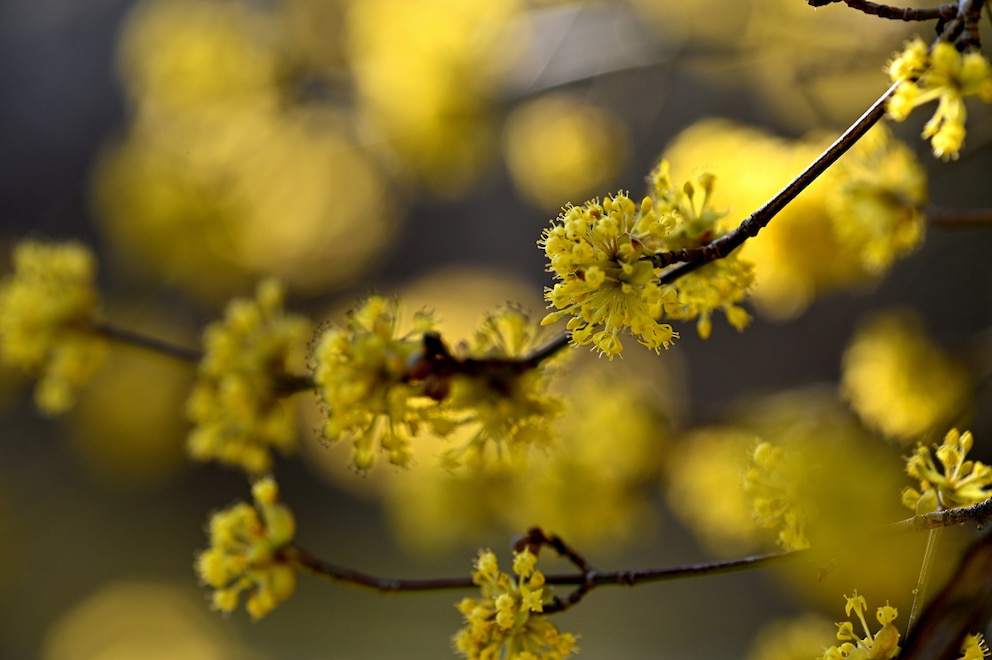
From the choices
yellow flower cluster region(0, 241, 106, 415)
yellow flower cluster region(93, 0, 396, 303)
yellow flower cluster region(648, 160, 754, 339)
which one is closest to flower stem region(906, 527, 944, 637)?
yellow flower cluster region(648, 160, 754, 339)

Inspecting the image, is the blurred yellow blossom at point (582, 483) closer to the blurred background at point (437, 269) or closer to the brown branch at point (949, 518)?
the blurred background at point (437, 269)

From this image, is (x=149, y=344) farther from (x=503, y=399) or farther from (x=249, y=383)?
(x=503, y=399)

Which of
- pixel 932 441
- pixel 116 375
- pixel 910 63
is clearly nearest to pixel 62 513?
pixel 116 375

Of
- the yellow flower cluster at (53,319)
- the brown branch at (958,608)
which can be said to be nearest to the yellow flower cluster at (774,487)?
the brown branch at (958,608)

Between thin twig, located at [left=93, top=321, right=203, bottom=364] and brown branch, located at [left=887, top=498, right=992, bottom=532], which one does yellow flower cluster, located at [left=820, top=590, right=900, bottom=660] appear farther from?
thin twig, located at [left=93, top=321, right=203, bottom=364]

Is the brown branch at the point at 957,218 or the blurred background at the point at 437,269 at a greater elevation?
the blurred background at the point at 437,269

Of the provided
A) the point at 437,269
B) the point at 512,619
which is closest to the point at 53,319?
the point at 512,619
